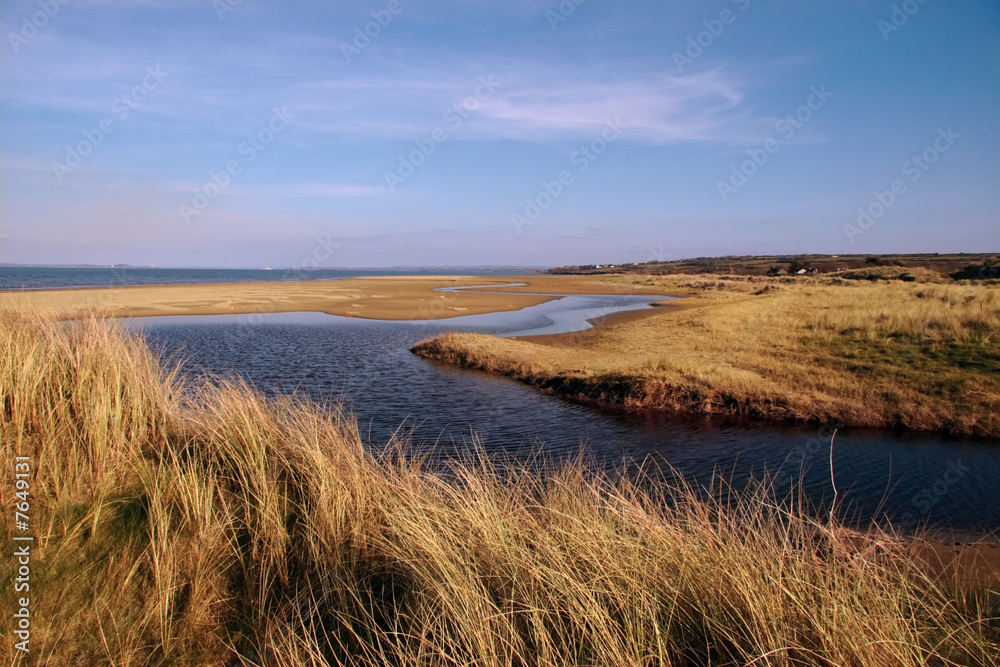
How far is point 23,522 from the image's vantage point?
452 cm

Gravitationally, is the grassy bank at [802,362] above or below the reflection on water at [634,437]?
above

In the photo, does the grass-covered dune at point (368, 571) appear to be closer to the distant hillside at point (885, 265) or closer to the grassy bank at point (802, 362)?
the grassy bank at point (802, 362)

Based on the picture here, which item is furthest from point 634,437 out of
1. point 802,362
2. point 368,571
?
point 368,571

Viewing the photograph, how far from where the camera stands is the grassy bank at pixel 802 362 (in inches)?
577

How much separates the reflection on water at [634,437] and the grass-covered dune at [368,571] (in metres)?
2.02

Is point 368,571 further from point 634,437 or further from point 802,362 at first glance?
point 802,362

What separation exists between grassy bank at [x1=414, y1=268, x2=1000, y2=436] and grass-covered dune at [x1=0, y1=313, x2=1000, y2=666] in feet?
33.3

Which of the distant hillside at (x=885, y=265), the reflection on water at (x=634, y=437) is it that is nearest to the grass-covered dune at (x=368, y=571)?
the reflection on water at (x=634, y=437)

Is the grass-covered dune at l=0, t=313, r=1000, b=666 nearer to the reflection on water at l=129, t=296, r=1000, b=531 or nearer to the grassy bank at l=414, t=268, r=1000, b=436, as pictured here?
the reflection on water at l=129, t=296, r=1000, b=531

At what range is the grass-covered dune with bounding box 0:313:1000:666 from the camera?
3.39 metres

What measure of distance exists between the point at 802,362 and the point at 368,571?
18650mm

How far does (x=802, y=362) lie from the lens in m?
19.1

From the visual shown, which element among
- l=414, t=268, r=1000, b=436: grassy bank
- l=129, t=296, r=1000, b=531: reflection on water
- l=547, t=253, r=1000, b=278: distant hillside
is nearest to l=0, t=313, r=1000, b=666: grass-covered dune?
l=129, t=296, r=1000, b=531: reflection on water

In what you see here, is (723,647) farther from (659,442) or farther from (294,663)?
(659,442)
